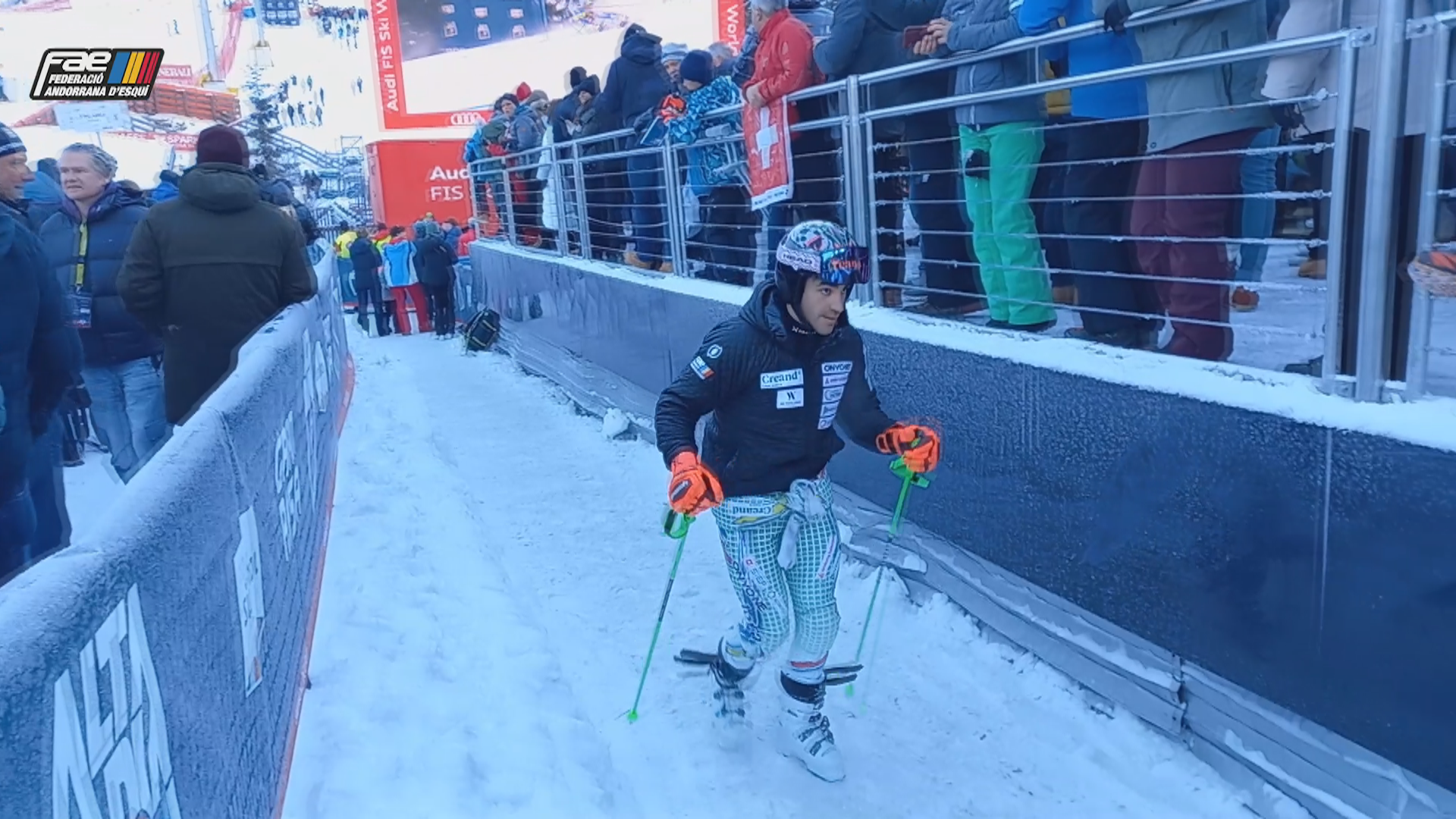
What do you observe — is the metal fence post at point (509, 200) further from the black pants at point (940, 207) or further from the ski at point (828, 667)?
the ski at point (828, 667)

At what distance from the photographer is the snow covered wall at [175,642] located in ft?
5.43

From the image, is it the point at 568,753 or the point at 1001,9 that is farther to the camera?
the point at 1001,9

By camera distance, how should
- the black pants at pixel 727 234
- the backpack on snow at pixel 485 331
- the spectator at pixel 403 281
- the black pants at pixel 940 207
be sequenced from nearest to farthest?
the black pants at pixel 940 207 < the black pants at pixel 727 234 < the backpack on snow at pixel 485 331 < the spectator at pixel 403 281

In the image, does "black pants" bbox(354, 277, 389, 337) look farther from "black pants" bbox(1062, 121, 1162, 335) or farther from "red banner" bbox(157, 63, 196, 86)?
"red banner" bbox(157, 63, 196, 86)

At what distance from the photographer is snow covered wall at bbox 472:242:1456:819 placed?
271cm

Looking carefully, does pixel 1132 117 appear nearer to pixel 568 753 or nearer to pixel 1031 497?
pixel 1031 497

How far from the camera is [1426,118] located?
2.67m

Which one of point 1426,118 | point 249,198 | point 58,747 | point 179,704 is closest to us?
point 58,747

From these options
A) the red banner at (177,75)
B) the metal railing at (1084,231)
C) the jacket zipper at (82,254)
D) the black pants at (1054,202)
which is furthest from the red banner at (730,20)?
the red banner at (177,75)

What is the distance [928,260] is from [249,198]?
315 centimetres

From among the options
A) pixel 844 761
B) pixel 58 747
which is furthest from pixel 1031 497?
pixel 58 747

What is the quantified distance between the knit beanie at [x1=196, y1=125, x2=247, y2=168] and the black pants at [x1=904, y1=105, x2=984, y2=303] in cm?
310

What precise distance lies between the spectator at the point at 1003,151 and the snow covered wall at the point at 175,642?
9.49 ft

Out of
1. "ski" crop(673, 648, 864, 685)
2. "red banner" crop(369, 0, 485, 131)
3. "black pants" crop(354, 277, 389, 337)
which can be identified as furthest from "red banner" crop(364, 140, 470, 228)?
"ski" crop(673, 648, 864, 685)
